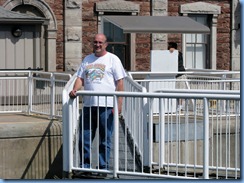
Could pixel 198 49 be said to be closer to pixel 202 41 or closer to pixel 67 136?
pixel 202 41

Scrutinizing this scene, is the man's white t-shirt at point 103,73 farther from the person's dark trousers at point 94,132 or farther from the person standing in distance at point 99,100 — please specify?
the person's dark trousers at point 94,132

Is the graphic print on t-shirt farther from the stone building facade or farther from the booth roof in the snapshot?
the stone building facade

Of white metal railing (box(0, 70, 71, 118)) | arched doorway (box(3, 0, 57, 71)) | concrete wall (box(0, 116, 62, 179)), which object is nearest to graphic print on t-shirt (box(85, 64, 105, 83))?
concrete wall (box(0, 116, 62, 179))

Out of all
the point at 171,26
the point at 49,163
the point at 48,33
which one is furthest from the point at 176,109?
the point at 48,33

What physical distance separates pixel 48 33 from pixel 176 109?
12.2 meters

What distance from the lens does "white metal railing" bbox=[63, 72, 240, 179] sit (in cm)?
955

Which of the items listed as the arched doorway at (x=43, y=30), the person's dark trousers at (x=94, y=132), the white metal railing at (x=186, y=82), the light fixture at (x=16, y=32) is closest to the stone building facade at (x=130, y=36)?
the arched doorway at (x=43, y=30)

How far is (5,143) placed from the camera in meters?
11.2

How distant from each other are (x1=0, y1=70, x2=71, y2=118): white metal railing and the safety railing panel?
3012mm

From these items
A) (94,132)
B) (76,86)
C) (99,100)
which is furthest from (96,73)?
(94,132)

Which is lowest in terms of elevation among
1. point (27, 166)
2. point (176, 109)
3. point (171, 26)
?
point (27, 166)

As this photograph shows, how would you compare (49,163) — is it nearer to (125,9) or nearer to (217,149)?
(217,149)

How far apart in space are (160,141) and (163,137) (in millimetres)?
63

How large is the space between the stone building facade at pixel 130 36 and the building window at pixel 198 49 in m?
0.14
